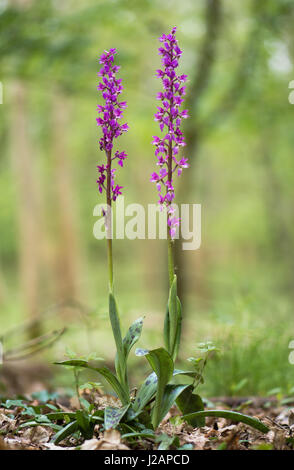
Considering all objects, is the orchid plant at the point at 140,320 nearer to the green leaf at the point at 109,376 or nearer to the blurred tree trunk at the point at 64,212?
the green leaf at the point at 109,376

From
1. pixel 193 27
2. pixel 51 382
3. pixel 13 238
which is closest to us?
pixel 51 382

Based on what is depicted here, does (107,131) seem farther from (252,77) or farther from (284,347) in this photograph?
(252,77)

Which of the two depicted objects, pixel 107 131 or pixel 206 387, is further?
pixel 206 387

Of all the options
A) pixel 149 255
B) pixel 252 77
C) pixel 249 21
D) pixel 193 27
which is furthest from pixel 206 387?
pixel 149 255

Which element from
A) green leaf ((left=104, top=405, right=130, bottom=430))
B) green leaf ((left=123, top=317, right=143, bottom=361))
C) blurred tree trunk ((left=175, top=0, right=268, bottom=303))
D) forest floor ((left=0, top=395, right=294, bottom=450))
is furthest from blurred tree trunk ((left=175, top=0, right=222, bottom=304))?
green leaf ((left=104, top=405, right=130, bottom=430))

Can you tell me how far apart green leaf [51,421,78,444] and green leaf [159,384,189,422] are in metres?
0.31

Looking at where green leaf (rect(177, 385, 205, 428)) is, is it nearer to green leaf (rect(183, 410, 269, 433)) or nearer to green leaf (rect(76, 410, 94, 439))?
green leaf (rect(183, 410, 269, 433))

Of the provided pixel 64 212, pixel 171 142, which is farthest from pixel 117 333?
pixel 64 212

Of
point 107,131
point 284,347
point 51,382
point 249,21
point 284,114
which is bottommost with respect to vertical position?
point 51,382

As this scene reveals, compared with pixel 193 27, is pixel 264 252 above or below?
below

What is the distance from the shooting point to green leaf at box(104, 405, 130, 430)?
1.63 m

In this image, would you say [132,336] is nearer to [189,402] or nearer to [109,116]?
[189,402]
